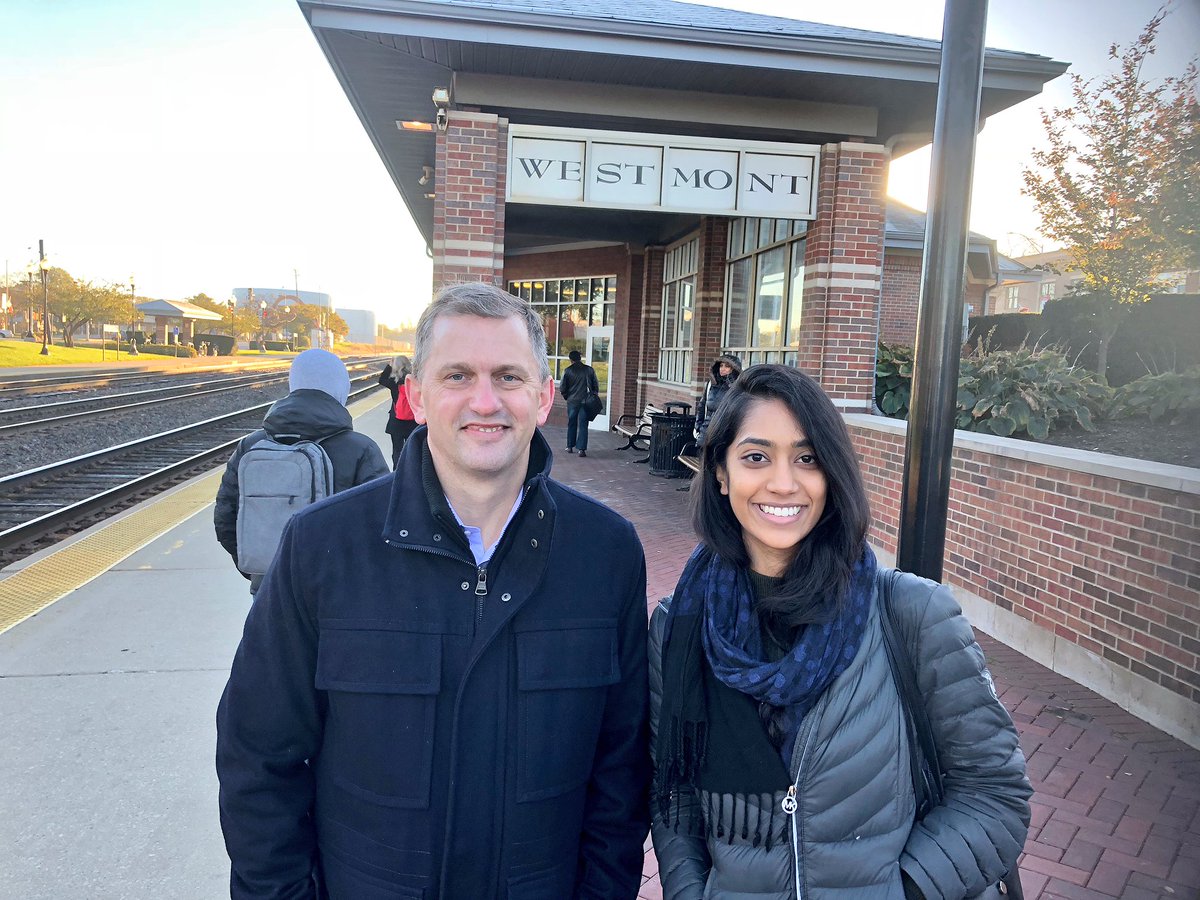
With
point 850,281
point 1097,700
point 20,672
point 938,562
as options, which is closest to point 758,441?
point 938,562

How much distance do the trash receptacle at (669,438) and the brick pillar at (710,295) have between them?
5.22 ft

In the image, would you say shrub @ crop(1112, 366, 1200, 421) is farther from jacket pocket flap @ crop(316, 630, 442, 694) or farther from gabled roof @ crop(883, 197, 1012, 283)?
gabled roof @ crop(883, 197, 1012, 283)

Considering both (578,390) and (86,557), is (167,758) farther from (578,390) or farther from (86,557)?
(578,390)

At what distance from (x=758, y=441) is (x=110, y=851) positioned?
2.88 metres

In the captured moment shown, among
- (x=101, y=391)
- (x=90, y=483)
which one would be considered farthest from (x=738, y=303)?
(x=101, y=391)

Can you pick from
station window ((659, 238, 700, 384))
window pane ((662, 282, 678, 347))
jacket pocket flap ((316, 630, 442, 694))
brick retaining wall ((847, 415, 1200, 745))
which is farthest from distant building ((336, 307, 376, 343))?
jacket pocket flap ((316, 630, 442, 694))

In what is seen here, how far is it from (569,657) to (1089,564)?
4.26 m

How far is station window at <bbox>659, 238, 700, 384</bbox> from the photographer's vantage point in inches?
596

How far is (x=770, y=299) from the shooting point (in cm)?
1168

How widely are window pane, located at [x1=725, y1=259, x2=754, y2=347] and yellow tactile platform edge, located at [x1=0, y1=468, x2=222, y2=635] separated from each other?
7.79m

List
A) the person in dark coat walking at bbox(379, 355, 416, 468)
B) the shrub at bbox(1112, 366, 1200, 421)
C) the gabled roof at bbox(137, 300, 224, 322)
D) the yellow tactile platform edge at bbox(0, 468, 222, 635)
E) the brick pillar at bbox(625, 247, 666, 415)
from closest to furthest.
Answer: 1. the yellow tactile platform edge at bbox(0, 468, 222, 635)
2. the shrub at bbox(1112, 366, 1200, 421)
3. the person in dark coat walking at bbox(379, 355, 416, 468)
4. the brick pillar at bbox(625, 247, 666, 415)
5. the gabled roof at bbox(137, 300, 224, 322)

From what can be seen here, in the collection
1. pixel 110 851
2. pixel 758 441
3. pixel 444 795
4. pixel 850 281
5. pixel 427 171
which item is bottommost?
pixel 110 851

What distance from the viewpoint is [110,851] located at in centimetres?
304

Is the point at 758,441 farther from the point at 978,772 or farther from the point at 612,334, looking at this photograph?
the point at 612,334
